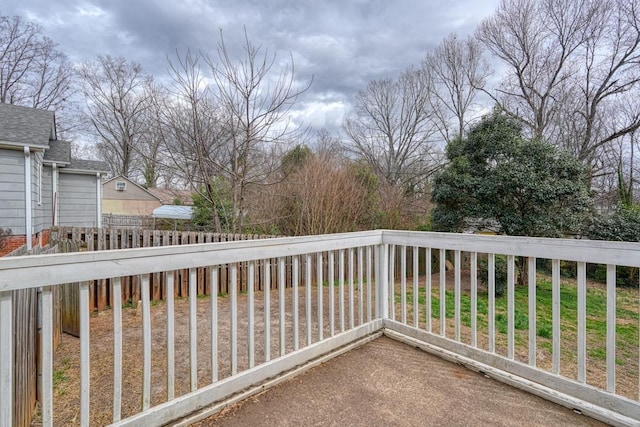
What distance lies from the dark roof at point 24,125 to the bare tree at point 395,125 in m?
12.9

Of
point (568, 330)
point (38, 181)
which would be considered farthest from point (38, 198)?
point (568, 330)

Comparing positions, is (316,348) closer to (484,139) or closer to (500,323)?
(500,323)

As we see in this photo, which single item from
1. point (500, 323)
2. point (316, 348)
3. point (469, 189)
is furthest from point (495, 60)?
point (316, 348)

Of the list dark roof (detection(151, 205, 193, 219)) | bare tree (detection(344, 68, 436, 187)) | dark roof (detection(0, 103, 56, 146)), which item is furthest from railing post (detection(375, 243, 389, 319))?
dark roof (detection(151, 205, 193, 219))

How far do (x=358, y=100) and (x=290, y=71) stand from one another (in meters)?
13.3

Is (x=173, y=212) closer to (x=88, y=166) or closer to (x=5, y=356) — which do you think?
(x=88, y=166)

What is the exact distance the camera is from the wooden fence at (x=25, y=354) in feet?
4.74

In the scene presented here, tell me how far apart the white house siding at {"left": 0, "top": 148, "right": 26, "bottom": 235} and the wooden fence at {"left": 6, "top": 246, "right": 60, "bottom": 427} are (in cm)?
712

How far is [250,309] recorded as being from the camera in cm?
208

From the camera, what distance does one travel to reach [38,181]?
8.34 meters

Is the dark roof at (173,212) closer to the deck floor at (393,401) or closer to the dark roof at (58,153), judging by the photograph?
the dark roof at (58,153)

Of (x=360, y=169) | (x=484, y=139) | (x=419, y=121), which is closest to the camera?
(x=484, y=139)

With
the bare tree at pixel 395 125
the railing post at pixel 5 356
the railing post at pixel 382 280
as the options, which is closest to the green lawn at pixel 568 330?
the railing post at pixel 382 280

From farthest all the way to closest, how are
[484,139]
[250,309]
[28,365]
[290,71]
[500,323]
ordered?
[484,139]
[290,71]
[500,323]
[250,309]
[28,365]
